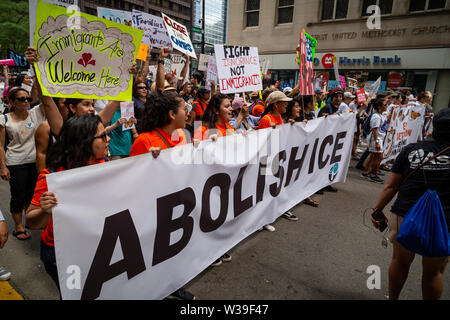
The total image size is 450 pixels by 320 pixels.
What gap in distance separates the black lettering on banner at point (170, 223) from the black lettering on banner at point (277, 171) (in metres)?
1.45

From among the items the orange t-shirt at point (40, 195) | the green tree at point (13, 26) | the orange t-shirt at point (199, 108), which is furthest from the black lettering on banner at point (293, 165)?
the green tree at point (13, 26)


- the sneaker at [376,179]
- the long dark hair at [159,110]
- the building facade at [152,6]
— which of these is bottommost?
the sneaker at [376,179]

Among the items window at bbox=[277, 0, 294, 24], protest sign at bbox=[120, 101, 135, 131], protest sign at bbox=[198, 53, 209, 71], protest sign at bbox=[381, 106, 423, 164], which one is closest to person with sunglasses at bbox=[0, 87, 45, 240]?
protest sign at bbox=[120, 101, 135, 131]

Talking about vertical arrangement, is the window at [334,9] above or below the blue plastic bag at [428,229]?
above

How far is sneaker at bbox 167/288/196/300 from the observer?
2440 mm

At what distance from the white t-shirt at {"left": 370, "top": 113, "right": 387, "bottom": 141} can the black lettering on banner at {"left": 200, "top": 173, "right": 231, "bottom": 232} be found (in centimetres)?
461

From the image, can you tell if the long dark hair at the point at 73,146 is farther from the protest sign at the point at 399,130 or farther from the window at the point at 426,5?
the window at the point at 426,5

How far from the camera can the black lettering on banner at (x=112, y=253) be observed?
175 cm

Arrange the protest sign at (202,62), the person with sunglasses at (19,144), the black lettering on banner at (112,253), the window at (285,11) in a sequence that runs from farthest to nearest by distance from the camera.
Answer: the window at (285,11), the protest sign at (202,62), the person with sunglasses at (19,144), the black lettering on banner at (112,253)

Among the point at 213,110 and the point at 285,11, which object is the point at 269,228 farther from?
the point at 285,11

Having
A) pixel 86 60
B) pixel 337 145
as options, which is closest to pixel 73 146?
pixel 86 60

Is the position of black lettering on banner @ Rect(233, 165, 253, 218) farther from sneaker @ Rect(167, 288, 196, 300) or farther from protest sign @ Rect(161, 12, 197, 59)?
protest sign @ Rect(161, 12, 197, 59)

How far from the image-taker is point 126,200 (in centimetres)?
187

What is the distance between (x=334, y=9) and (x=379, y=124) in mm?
14536
